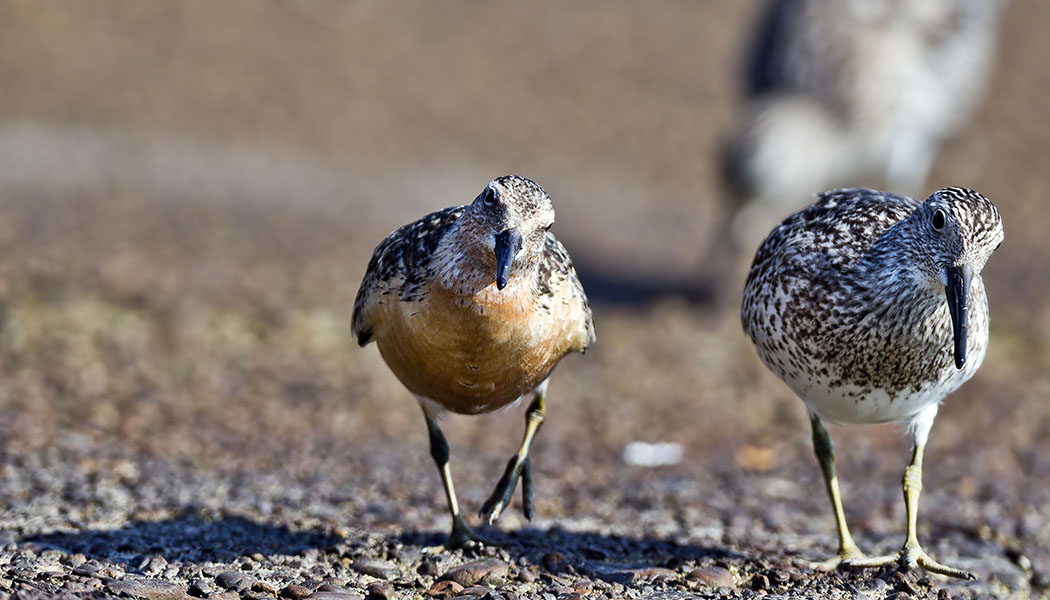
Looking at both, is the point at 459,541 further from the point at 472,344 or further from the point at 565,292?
the point at 565,292

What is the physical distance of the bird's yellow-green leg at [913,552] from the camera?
632 cm

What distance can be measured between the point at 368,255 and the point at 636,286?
2757 millimetres

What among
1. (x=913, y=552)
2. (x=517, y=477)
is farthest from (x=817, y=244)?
(x=517, y=477)

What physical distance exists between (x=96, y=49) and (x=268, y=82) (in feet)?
8.42

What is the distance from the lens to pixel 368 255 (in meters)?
12.9

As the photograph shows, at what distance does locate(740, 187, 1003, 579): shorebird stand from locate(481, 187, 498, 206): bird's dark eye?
162 centimetres

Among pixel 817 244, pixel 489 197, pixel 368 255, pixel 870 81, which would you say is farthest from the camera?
pixel 870 81

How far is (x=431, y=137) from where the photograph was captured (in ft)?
56.7

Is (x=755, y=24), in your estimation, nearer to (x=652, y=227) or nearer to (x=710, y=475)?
(x=652, y=227)

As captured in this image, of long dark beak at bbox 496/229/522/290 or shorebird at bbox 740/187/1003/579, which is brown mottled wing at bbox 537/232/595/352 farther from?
shorebird at bbox 740/187/1003/579

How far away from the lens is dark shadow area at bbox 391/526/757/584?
20.8ft

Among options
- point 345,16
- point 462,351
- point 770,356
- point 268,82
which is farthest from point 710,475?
point 345,16

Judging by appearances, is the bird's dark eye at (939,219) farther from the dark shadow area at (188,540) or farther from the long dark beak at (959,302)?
the dark shadow area at (188,540)

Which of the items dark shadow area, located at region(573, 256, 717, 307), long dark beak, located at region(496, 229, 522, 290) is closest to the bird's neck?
long dark beak, located at region(496, 229, 522, 290)
